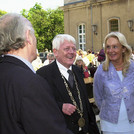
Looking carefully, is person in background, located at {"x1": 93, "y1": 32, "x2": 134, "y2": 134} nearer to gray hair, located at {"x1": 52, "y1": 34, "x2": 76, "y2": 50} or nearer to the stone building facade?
gray hair, located at {"x1": 52, "y1": 34, "x2": 76, "y2": 50}

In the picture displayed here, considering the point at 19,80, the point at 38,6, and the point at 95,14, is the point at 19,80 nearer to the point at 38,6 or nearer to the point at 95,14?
the point at 95,14

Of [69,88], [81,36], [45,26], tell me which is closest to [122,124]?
[69,88]

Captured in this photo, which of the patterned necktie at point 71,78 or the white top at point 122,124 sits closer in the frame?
the patterned necktie at point 71,78

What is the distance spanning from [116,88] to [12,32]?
1.70 metres

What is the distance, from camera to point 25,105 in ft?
3.67

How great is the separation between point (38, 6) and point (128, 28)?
95.7ft

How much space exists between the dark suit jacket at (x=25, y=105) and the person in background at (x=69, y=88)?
0.95 m

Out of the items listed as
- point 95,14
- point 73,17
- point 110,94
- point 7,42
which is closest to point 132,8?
point 95,14

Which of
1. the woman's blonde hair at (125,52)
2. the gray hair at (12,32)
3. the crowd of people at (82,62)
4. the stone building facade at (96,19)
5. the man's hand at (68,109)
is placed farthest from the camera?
the stone building facade at (96,19)

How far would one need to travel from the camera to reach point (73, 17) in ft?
71.6

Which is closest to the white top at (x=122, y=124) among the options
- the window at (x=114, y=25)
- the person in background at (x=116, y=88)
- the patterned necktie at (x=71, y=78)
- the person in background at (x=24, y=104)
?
the person in background at (x=116, y=88)

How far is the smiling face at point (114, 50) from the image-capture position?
2.78 m

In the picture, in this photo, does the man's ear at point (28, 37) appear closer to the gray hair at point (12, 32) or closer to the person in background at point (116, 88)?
the gray hair at point (12, 32)

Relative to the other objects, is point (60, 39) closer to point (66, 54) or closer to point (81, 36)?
point (66, 54)
